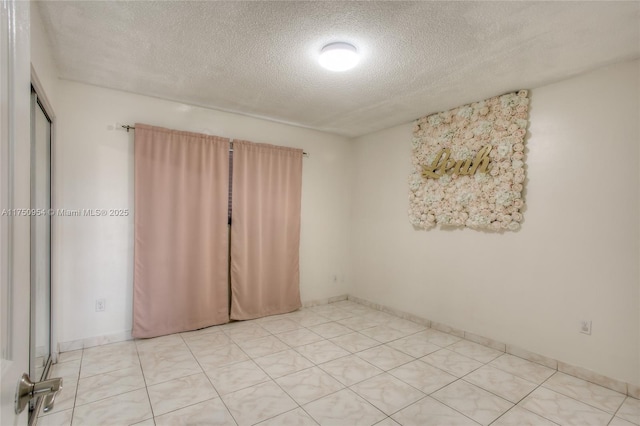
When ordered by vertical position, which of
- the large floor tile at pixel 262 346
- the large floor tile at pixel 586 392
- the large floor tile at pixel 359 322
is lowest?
the large floor tile at pixel 359 322

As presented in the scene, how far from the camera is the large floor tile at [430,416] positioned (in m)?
2.02

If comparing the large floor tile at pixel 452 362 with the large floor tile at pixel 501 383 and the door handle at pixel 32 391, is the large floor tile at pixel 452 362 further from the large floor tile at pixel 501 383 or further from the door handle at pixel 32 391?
the door handle at pixel 32 391

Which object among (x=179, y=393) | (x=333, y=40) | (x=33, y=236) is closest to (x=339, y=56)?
(x=333, y=40)

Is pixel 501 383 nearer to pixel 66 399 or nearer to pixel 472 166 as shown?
pixel 472 166

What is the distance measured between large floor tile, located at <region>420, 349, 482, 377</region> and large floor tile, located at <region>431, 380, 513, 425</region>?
9.1 inches

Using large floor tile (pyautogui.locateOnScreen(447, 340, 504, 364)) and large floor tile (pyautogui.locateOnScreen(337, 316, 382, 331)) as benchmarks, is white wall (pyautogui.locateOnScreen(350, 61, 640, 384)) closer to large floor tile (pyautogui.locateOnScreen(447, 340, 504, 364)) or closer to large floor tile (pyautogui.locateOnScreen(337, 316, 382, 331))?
large floor tile (pyautogui.locateOnScreen(447, 340, 504, 364))

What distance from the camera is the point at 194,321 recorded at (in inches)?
138

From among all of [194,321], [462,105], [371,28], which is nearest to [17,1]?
[371,28]

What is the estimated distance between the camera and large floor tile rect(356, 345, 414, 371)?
280 centimetres

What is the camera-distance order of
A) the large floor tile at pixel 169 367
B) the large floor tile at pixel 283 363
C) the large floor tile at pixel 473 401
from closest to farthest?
the large floor tile at pixel 473 401 < the large floor tile at pixel 169 367 < the large floor tile at pixel 283 363

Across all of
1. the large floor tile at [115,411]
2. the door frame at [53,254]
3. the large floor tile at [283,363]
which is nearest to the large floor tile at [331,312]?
the large floor tile at [283,363]

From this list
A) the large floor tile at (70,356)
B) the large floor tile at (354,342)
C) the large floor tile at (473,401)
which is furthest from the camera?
the large floor tile at (354,342)

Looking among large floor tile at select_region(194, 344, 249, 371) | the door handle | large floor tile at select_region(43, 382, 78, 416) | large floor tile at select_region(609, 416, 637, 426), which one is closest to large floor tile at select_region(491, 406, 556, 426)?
large floor tile at select_region(609, 416, 637, 426)

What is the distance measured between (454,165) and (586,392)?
7.37ft
